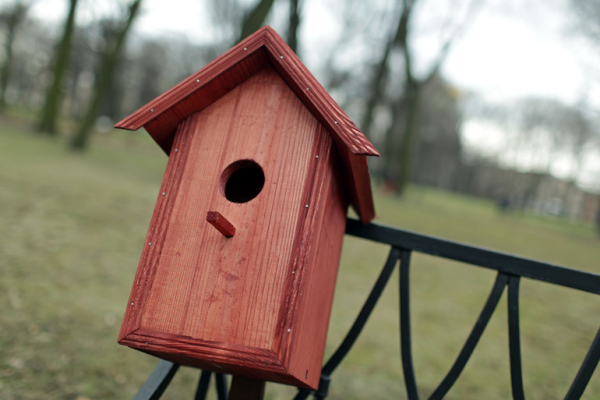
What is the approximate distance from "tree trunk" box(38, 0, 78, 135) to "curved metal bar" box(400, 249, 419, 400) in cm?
1734

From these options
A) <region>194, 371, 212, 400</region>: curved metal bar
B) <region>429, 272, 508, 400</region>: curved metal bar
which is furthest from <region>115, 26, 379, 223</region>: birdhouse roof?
<region>194, 371, 212, 400</region>: curved metal bar

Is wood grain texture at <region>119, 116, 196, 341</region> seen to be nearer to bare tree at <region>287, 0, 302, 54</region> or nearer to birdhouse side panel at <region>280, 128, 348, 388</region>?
birdhouse side panel at <region>280, 128, 348, 388</region>

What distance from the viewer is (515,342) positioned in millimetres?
1708

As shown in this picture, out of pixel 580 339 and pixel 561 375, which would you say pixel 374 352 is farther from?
pixel 580 339

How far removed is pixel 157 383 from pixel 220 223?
2.86 ft

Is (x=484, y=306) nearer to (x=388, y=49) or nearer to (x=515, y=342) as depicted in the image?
(x=515, y=342)

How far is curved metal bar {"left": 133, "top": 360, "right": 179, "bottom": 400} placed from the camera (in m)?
1.65

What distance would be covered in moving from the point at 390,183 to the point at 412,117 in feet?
11.1

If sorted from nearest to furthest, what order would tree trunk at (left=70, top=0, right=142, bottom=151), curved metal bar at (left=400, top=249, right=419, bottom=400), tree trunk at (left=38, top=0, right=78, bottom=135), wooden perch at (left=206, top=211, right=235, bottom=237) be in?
wooden perch at (left=206, top=211, right=235, bottom=237)
curved metal bar at (left=400, top=249, right=419, bottom=400)
tree trunk at (left=70, top=0, right=142, bottom=151)
tree trunk at (left=38, top=0, right=78, bottom=135)

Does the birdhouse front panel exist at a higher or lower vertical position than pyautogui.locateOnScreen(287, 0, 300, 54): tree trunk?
lower

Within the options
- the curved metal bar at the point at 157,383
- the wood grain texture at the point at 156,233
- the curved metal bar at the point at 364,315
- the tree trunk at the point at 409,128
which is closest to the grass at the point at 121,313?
the curved metal bar at the point at 157,383

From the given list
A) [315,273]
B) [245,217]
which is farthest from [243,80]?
[315,273]

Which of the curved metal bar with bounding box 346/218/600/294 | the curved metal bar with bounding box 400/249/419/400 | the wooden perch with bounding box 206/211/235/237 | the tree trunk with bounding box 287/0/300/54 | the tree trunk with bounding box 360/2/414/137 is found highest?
the tree trunk with bounding box 360/2/414/137

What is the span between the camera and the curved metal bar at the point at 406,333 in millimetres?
1801
